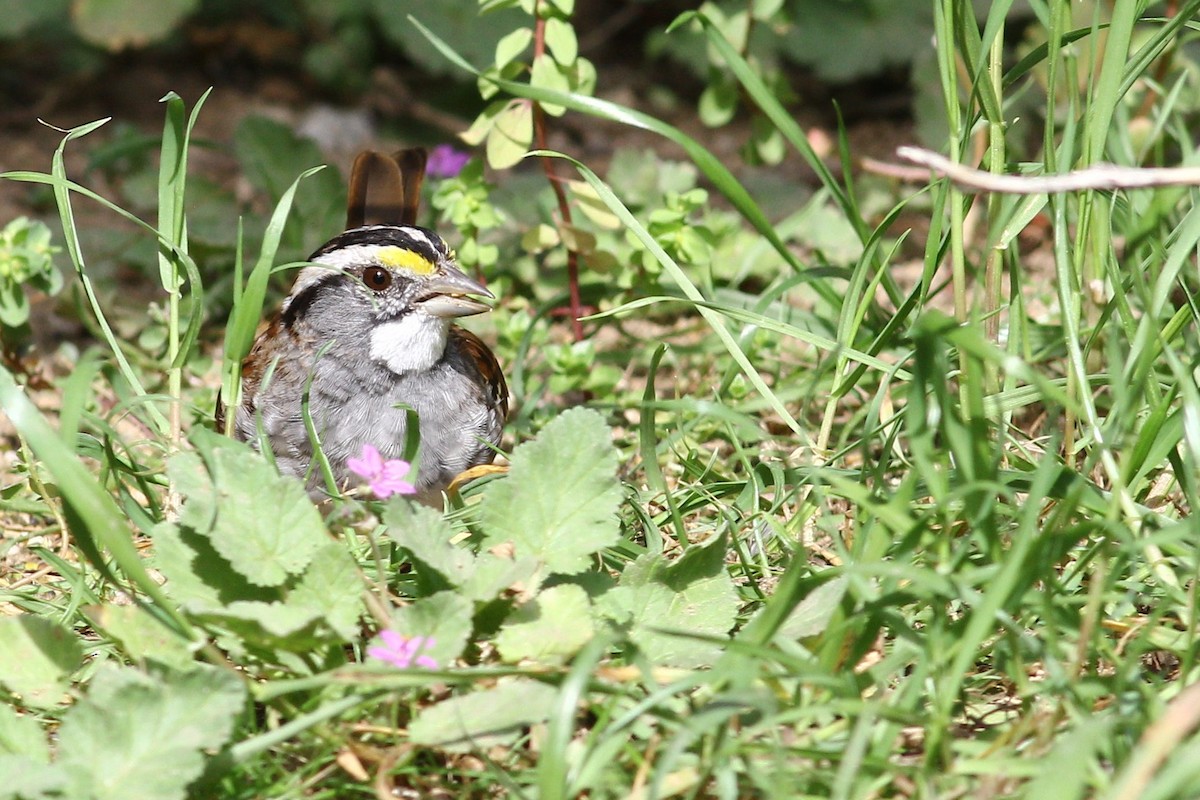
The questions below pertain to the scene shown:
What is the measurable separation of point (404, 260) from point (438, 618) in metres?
1.55

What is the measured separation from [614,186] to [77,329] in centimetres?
187

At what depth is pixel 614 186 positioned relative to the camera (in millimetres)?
4656

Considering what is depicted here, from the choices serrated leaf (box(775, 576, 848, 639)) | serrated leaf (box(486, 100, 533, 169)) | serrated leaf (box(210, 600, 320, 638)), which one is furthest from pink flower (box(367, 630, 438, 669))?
serrated leaf (box(486, 100, 533, 169))

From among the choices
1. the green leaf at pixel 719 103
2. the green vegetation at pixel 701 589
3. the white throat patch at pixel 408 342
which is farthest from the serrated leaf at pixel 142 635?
the green leaf at pixel 719 103

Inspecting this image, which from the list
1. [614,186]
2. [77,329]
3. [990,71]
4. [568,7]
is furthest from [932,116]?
[77,329]

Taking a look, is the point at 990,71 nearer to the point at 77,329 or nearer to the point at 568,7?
the point at 568,7

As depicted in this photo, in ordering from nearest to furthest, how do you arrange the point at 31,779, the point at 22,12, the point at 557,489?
the point at 31,779
the point at 557,489
the point at 22,12

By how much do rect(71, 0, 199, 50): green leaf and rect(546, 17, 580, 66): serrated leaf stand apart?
6.64 feet

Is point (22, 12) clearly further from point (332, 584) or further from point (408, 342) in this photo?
point (332, 584)

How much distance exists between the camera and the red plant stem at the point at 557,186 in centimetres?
372

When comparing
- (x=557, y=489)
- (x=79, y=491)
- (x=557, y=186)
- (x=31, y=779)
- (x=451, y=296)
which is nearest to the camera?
(x=31, y=779)

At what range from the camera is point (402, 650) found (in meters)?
2.18

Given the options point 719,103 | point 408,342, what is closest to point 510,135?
point 408,342

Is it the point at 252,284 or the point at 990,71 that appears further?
the point at 990,71
